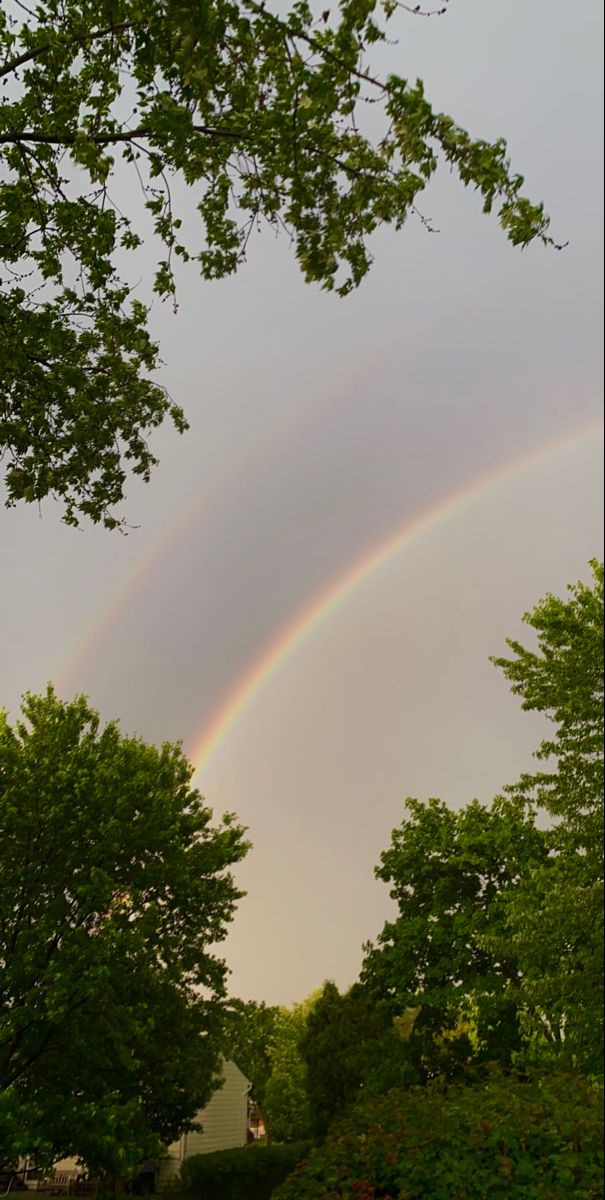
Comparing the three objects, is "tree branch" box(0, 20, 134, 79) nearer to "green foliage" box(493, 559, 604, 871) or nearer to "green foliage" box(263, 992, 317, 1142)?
"green foliage" box(493, 559, 604, 871)

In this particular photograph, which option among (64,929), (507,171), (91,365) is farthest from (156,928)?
(507,171)

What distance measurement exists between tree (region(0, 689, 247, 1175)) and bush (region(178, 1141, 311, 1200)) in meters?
5.07

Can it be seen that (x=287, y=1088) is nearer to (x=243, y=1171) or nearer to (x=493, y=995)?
(x=243, y=1171)

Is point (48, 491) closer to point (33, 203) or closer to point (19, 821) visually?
point (33, 203)

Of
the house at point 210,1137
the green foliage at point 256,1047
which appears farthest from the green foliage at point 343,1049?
the green foliage at point 256,1047

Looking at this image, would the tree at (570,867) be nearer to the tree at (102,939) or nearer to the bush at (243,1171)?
the tree at (102,939)

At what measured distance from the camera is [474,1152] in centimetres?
727

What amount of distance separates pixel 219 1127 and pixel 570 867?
3723 cm

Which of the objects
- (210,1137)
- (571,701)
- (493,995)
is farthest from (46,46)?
(210,1137)

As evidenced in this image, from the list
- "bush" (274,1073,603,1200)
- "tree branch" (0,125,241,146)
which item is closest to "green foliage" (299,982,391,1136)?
"bush" (274,1073,603,1200)

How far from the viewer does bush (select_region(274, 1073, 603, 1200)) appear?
22.4ft

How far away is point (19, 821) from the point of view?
62.7 ft

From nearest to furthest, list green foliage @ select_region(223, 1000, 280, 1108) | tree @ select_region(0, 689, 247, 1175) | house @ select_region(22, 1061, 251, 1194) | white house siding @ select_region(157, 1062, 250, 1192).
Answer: tree @ select_region(0, 689, 247, 1175)
house @ select_region(22, 1061, 251, 1194)
white house siding @ select_region(157, 1062, 250, 1192)
green foliage @ select_region(223, 1000, 280, 1108)

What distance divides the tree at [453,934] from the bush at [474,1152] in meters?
18.6
